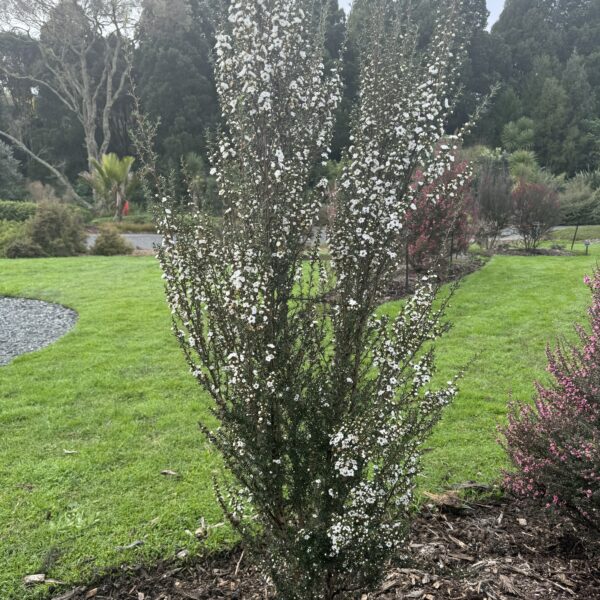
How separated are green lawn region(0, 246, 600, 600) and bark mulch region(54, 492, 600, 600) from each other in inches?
7.7

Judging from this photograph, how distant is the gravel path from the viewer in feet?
25.2

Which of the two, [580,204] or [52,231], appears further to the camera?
[580,204]

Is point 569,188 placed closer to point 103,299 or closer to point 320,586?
point 103,299

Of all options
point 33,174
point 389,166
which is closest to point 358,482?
point 389,166

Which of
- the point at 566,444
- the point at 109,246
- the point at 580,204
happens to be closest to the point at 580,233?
the point at 580,204

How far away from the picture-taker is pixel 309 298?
2.69 m

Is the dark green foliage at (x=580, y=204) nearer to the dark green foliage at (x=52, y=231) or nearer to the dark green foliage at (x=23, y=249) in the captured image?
the dark green foliage at (x=52, y=231)

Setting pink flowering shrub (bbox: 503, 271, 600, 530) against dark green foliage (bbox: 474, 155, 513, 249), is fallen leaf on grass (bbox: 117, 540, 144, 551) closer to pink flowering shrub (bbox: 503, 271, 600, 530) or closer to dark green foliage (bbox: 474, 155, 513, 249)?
pink flowering shrub (bbox: 503, 271, 600, 530)

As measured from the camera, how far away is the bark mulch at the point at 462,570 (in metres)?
2.90

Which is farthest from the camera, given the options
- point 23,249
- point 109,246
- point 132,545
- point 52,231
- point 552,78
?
point 552,78

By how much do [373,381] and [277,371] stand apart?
1.78 feet

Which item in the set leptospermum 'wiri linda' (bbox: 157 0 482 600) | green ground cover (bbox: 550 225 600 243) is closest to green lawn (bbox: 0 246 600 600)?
leptospermum 'wiri linda' (bbox: 157 0 482 600)

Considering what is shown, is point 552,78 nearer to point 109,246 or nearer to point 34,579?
point 109,246

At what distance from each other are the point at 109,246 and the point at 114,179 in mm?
9468
